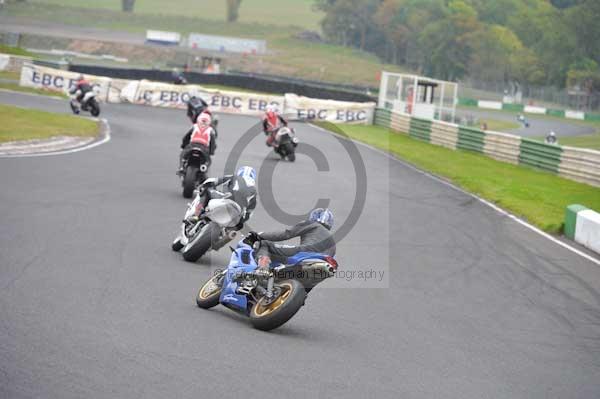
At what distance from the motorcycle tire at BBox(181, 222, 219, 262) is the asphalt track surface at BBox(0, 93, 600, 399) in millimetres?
121

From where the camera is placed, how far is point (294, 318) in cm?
915

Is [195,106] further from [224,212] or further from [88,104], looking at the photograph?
[224,212]

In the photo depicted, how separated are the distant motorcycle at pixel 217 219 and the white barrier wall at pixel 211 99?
3012 centimetres

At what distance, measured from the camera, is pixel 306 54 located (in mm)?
106500

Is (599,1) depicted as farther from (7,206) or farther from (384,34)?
(7,206)

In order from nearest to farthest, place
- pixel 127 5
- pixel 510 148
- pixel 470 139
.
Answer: pixel 510 148 → pixel 470 139 → pixel 127 5

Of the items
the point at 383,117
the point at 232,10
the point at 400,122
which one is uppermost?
the point at 232,10

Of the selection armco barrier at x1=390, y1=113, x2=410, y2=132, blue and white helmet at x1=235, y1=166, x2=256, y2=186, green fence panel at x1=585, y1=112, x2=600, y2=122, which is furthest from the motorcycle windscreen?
green fence panel at x1=585, y1=112, x2=600, y2=122

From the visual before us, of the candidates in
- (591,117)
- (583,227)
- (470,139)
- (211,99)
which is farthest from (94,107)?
(591,117)

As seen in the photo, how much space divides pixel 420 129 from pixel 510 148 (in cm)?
703

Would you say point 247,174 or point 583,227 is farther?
point 583,227

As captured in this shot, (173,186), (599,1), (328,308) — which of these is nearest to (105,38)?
(599,1)

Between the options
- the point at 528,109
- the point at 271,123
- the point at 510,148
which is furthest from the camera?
the point at 528,109

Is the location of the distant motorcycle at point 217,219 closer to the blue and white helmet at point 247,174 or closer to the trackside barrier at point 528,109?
the blue and white helmet at point 247,174
